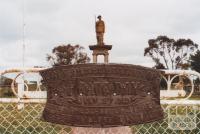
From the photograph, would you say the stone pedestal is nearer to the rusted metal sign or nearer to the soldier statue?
the soldier statue

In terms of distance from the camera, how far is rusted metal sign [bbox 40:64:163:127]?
6.74 feet

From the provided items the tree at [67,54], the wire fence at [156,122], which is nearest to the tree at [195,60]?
the tree at [67,54]

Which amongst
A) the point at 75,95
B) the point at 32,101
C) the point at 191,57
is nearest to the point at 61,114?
the point at 75,95

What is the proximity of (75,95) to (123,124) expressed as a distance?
271 mm

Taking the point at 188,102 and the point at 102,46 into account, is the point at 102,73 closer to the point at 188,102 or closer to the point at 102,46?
the point at 188,102

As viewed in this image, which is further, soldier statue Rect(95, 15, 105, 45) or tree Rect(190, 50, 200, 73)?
tree Rect(190, 50, 200, 73)

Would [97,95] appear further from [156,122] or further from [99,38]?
[99,38]

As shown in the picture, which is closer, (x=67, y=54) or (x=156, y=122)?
(x=156, y=122)

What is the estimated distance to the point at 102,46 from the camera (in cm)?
3656

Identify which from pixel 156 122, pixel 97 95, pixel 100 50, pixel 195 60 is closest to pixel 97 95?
pixel 97 95

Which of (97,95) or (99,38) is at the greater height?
(99,38)

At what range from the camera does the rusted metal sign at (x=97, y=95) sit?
2055 mm

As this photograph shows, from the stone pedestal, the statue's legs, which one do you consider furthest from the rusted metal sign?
the statue's legs

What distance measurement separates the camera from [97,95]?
6.84 feet
